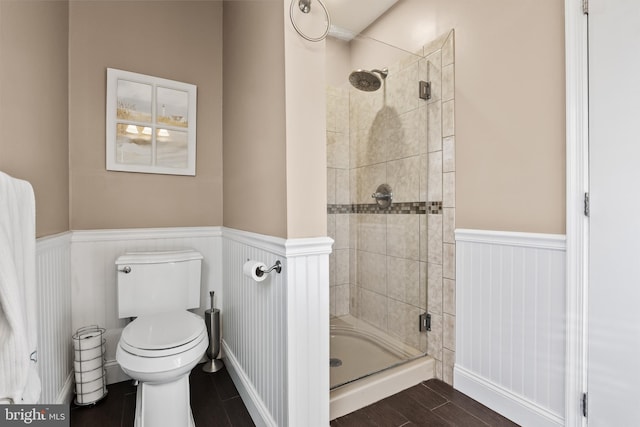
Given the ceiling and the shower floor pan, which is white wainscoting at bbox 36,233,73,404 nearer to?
the shower floor pan

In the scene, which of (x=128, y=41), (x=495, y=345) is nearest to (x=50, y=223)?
(x=128, y=41)

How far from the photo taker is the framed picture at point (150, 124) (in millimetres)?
1967

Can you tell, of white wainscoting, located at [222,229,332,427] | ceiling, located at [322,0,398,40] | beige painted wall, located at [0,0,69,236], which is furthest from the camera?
ceiling, located at [322,0,398,40]

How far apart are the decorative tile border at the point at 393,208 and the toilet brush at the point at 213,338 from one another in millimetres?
1056

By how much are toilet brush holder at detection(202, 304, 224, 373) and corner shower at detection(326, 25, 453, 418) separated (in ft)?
2.72

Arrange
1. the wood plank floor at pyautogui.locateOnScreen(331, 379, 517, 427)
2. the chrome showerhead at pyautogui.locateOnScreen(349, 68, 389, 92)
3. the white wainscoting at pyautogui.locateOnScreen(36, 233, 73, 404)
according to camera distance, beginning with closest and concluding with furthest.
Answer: the white wainscoting at pyautogui.locateOnScreen(36, 233, 73, 404) < the wood plank floor at pyautogui.locateOnScreen(331, 379, 517, 427) < the chrome showerhead at pyautogui.locateOnScreen(349, 68, 389, 92)

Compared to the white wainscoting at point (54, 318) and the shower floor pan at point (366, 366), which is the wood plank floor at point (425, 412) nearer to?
the shower floor pan at point (366, 366)

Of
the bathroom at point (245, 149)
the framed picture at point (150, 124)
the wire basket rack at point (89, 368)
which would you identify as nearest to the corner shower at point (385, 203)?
the bathroom at point (245, 149)

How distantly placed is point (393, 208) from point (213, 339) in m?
1.51

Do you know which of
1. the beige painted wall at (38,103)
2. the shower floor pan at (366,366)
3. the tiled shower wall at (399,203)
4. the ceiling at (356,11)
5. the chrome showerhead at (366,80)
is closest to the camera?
the beige painted wall at (38,103)

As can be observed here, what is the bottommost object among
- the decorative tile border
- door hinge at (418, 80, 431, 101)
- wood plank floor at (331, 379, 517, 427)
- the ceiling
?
wood plank floor at (331, 379, 517, 427)

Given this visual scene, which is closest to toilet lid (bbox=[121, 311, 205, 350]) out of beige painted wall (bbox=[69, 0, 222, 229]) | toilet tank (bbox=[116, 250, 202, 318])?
toilet tank (bbox=[116, 250, 202, 318])

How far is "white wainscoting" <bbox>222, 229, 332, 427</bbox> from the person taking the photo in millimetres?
1284
